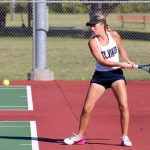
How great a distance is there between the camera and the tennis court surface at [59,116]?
10828mm

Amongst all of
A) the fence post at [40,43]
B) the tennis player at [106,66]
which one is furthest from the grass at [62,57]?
the tennis player at [106,66]

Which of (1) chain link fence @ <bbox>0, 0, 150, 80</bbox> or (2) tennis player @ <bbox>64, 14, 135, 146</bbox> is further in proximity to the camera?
(1) chain link fence @ <bbox>0, 0, 150, 80</bbox>

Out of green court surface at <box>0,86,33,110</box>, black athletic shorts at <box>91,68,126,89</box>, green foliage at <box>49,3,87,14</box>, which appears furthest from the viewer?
green foliage at <box>49,3,87,14</box>

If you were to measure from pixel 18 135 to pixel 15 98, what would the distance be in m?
4.11

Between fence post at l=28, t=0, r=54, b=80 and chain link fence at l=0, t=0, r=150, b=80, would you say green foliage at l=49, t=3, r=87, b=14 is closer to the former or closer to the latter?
chain link fence at l=0, t=0, r=150, b=80

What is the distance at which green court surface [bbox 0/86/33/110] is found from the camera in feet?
47.0

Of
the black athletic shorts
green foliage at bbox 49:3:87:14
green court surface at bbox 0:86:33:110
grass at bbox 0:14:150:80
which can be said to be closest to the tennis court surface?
green court surface at bbox 0:86:33:110

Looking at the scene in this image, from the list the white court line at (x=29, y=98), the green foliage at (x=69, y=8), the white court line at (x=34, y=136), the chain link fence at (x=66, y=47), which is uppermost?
the green foliage at (x=69, y=8)

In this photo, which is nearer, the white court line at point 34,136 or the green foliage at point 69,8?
the white court line at point 34,136

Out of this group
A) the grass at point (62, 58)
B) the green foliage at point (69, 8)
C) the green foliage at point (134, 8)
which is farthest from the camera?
the green foliage at point (134, 8)

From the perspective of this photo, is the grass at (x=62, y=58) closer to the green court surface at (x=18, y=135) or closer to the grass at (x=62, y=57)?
the grass at (x=62, y=57)

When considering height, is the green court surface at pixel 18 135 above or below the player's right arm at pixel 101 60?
below

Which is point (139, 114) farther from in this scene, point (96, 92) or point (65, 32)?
point (65, 32)

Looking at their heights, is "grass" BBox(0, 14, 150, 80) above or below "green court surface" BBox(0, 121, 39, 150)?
above
